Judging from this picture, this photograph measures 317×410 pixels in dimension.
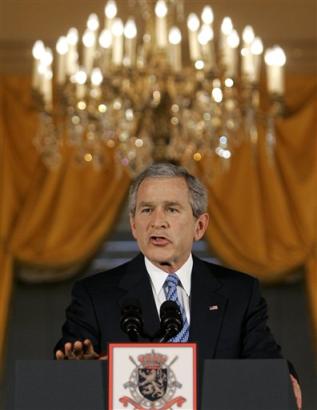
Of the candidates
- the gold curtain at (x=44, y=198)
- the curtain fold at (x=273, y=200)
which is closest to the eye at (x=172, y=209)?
the curtain fold at (x=273, y=200)

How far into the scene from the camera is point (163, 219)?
3422 millimetres

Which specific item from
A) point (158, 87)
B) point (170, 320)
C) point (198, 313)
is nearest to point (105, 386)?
point (170, 320)

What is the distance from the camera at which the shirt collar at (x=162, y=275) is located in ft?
11.5

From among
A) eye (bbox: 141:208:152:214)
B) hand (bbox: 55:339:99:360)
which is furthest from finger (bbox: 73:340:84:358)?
eye (bbox: 141:208:152:214)

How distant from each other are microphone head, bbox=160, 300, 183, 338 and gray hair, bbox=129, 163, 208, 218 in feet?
1.47

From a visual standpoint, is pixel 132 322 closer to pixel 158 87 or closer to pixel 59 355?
pixel 59 355

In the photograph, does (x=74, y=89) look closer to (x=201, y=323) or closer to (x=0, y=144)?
(x=0, y=144)

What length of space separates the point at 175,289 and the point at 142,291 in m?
0.11

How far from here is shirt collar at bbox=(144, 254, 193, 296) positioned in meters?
3.49

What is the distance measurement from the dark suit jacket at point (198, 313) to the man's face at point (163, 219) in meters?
0.09

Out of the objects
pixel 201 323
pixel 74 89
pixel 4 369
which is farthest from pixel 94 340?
pixel 4 369

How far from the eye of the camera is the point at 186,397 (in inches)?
114

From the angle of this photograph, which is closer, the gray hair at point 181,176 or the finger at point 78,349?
the finger at point 78,349

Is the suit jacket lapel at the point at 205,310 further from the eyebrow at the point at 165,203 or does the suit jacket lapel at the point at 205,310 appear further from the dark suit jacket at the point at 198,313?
the eyebrow at the point at 165,203
